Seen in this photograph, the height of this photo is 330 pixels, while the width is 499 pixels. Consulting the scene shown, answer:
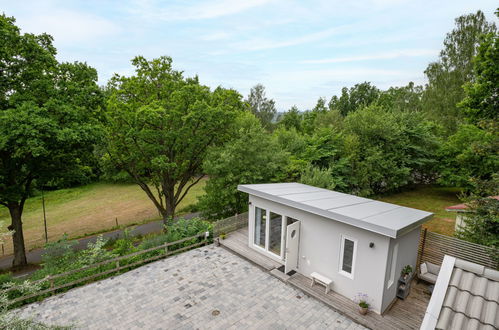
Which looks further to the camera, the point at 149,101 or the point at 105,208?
the point at 105,208

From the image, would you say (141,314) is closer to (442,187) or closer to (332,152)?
(332,152)

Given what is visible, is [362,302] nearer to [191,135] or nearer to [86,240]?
[191,135]

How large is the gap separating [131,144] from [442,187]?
3066 cm

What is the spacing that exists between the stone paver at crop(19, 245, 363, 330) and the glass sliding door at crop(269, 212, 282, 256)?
1014 millimetres

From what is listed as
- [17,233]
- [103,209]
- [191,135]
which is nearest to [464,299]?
[191,135]

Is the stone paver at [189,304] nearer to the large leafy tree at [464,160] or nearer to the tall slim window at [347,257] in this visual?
the tall slim window at [347,257]

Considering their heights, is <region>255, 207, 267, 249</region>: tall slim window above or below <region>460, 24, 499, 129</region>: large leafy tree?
below

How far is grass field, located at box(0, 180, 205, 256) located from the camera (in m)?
21.7

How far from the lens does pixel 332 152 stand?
19531 millimetres

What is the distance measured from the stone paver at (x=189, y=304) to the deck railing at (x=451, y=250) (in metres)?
4.17

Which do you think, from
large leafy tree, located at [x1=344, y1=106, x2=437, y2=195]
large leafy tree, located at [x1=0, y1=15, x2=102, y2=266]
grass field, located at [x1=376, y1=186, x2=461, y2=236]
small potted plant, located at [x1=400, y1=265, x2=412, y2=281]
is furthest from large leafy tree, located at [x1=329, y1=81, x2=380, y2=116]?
large leafy tree, located at [x1=0, y1=15, x2=102, y2=266]

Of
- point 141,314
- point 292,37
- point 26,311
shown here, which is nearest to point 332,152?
point 292,37

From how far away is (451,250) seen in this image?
8.12 meters

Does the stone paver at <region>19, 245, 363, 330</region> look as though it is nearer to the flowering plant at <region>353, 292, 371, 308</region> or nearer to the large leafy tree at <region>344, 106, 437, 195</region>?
the flowering plant at <region>353, 292, 371, 308</region>
